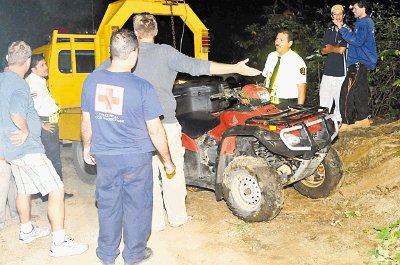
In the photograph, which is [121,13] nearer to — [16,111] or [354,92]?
[16,111]

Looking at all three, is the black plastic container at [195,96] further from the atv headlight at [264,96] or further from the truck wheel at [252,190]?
the truck wheel at [252,190]

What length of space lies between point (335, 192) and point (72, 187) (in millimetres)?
3897

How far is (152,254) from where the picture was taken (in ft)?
13.9

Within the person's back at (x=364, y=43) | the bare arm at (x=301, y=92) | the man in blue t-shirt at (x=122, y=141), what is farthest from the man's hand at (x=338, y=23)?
the man in blue t-shirt at (x=122, y=141)

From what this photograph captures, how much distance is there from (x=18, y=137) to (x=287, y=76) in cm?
330

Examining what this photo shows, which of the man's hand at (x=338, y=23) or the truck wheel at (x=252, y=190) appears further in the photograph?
the man's hand at (x=338, y=23)

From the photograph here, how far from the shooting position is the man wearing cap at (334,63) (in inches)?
271

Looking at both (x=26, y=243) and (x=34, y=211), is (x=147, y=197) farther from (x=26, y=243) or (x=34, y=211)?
(x=34, y=211)

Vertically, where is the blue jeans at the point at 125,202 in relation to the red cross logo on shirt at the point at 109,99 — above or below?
below

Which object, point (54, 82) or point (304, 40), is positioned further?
point (304, 40)

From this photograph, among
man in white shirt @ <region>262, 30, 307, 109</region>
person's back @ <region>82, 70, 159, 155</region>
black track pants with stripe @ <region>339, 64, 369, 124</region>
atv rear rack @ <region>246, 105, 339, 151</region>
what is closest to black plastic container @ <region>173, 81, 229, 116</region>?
man in white shirt @ <region>262, 30, 307, 109</region>

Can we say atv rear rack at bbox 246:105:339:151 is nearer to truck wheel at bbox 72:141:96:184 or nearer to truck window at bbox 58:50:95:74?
truck wheel at bbox 72:141:96:184

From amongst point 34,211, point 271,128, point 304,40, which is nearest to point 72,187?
point 34,211

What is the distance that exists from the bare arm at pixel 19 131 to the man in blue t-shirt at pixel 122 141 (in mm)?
656
